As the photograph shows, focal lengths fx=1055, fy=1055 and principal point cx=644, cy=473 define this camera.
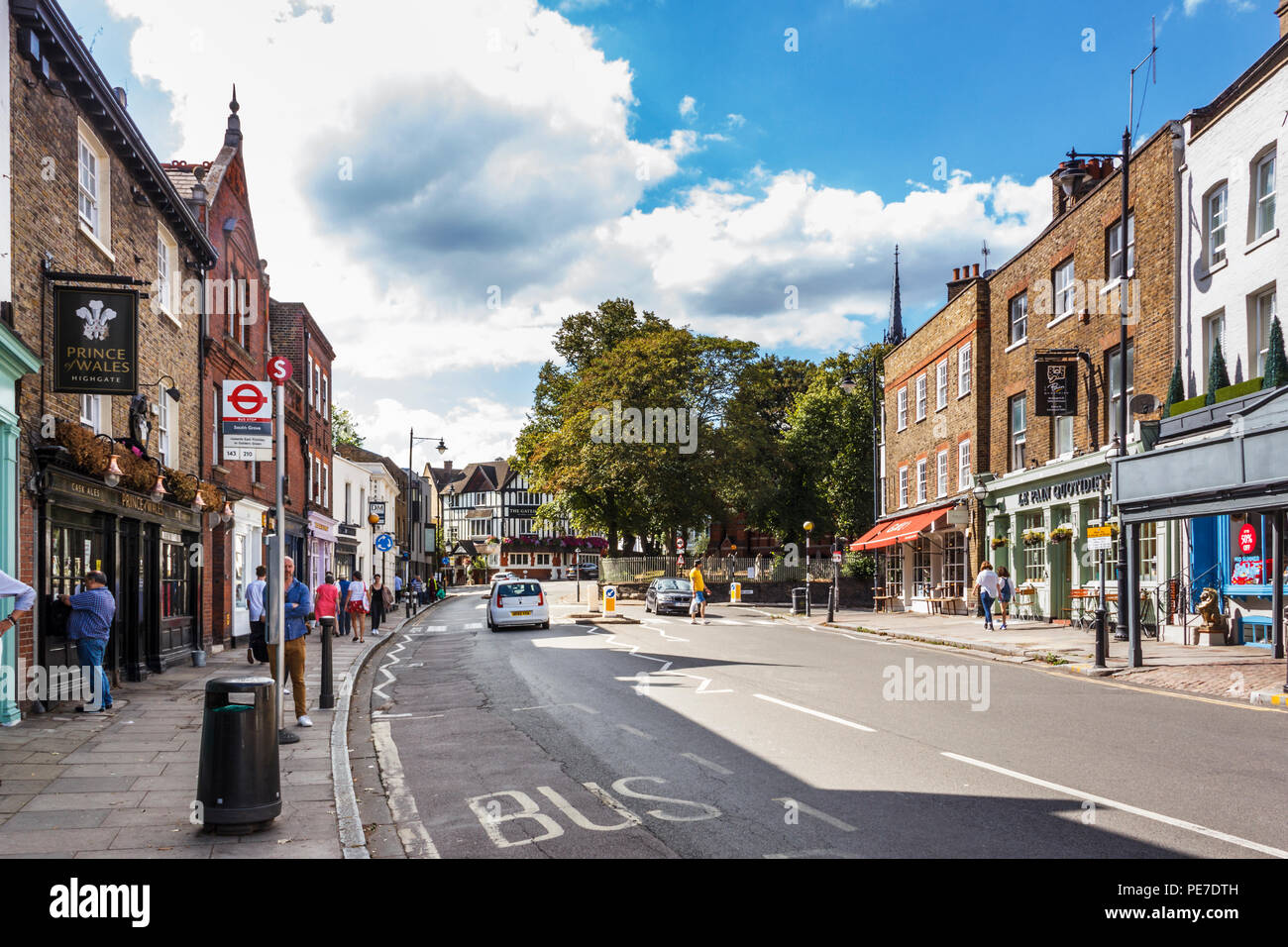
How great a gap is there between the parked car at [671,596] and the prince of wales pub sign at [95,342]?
2793 centimetres

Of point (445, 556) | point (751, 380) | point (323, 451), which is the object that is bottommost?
point (445, 556)

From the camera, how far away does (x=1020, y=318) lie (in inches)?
1193

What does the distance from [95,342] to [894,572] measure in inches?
1365

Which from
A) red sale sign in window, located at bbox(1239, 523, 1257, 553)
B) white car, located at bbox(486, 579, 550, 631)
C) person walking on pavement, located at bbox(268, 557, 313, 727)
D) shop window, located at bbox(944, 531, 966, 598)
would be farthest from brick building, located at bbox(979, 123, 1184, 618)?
person walking on pavement, located at bbox(268, 557, 313, 727)

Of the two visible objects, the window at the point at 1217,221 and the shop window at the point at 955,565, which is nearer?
the window at the point at 1217,221

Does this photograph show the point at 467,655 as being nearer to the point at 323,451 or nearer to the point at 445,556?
the point at 323,451

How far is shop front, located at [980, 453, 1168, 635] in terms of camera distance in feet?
74.7

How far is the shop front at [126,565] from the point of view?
1323 centimetres

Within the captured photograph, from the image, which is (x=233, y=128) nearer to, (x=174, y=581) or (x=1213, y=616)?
(x=174, y=581)

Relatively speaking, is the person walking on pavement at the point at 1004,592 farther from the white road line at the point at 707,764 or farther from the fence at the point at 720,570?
the fence at the point at 720,570

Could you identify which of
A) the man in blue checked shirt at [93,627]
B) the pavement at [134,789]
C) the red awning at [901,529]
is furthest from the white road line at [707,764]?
the red awning at [901,529]

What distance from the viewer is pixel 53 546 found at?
1338cm
